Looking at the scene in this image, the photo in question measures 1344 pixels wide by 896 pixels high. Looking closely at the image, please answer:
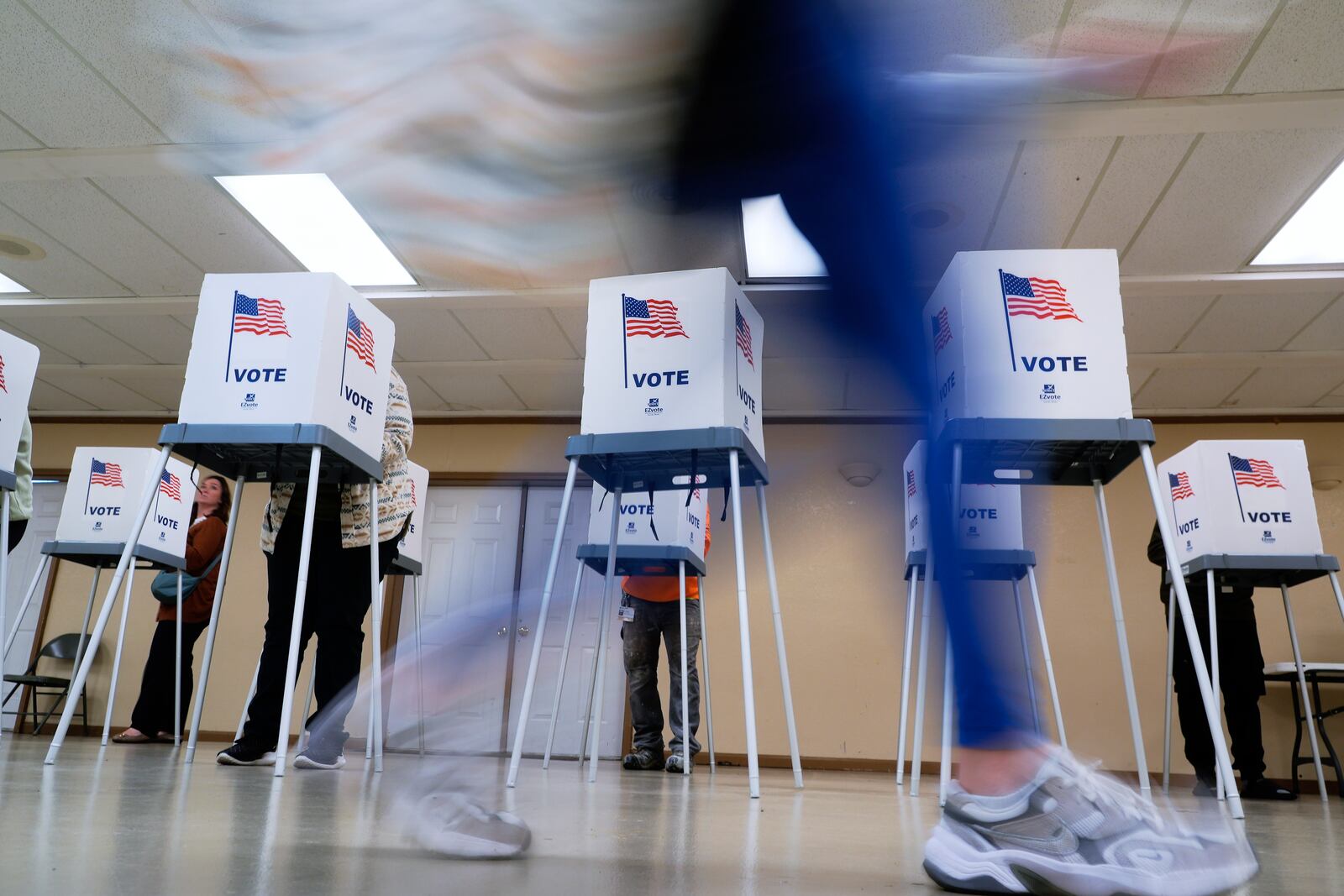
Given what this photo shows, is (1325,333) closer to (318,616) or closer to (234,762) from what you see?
(318,616)

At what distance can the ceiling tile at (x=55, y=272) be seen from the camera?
4213 mm

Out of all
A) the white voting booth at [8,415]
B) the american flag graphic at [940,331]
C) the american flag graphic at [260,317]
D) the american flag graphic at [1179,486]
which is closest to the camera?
the american flag graphic at [940,331]

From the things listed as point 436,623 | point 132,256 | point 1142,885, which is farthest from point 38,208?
point 1142,885

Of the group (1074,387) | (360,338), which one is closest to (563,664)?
(360,338)

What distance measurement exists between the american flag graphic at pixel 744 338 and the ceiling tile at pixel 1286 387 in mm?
4521

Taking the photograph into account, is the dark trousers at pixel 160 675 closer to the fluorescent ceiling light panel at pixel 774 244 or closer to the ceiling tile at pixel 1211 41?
the fluorescent ceiling light panel at pixel 774 244

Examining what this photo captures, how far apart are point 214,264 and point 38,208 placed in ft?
2.32

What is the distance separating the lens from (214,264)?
4.40m

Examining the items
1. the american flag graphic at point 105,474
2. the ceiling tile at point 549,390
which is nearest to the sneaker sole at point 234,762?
the american flag graphic at point 105,474

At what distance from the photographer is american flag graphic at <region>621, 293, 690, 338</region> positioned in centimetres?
178

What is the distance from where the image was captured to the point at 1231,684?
3.56 m

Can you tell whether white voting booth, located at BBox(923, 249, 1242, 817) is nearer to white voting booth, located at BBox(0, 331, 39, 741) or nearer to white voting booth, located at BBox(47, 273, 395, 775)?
white voting booth, located at BBox(47, 273, 395, 775)

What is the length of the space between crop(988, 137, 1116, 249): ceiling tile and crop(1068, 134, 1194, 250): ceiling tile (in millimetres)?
59

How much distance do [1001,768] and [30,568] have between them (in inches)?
294
